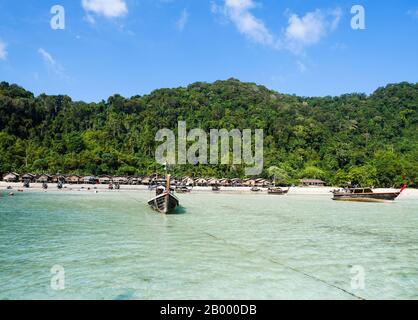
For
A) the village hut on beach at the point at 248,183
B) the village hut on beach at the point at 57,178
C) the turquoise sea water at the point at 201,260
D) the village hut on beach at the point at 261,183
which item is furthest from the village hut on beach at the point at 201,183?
the turquoise sea water at the point at 201,260

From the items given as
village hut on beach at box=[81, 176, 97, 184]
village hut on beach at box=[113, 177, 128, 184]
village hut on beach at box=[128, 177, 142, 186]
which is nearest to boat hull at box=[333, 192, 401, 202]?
village hut on beach at box=[128, 177, 142, 186]

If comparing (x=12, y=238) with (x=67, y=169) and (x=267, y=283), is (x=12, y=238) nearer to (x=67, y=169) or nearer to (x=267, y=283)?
(x=267, y=283)

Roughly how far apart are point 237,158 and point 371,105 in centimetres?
6012

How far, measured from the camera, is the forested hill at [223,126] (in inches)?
2862

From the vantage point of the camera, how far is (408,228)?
1720cm

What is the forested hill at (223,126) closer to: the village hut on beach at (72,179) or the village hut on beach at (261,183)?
the village hut on beach at (261,183)

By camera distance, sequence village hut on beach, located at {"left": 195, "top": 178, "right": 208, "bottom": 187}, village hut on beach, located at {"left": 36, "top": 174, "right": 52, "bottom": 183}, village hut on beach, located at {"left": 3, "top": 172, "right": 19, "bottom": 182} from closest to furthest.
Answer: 1. village hut on beach, located at {"left": 3, "top": 172, "right": 19, "bottom": 182}
2. village hut on beach, located at {"left": 36, "top": 174, "right": 52, "bottom": 183}
3. village hut on beach, located at {"left": 195, "top": 178, "right": 208, "bottom": 187}

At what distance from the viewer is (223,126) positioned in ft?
331

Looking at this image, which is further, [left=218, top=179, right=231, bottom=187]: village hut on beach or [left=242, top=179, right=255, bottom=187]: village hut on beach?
[left=242, top=179, right=255, bottom=187]: village hut on beach

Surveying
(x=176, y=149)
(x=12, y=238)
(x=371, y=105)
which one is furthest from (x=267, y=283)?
(x=371, y=105)

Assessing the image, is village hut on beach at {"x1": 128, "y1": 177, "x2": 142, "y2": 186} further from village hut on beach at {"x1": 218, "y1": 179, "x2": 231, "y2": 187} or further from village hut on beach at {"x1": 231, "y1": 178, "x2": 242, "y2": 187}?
village hut on beach at {"x1": 231, "y1": 178, "x2": 242, "y2": 187}

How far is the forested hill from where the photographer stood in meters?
72.7

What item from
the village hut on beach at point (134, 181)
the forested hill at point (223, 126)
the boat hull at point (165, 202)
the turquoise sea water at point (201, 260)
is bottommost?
the turquoise sea water at point (201, 260)

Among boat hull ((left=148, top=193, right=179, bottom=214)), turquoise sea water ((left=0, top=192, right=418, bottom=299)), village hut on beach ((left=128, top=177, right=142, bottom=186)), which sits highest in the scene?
village hut on beach ((left=128, top=177, right=142, bottom=186))
